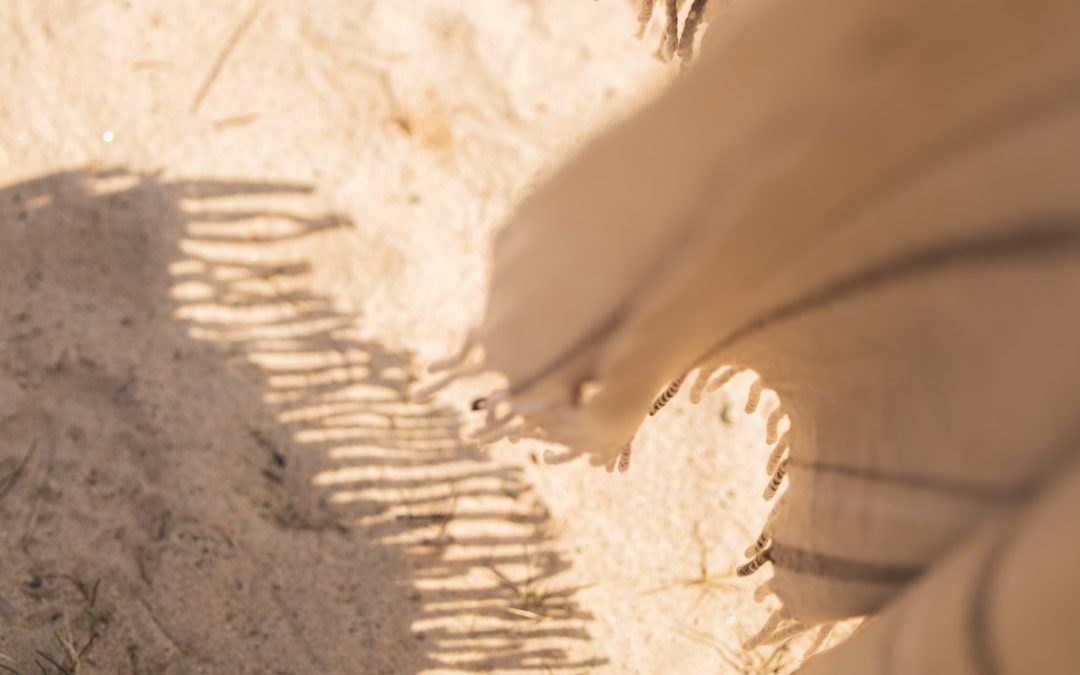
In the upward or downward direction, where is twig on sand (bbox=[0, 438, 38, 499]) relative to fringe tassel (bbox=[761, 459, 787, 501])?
upward

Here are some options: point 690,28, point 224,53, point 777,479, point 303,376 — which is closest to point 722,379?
point 777,479

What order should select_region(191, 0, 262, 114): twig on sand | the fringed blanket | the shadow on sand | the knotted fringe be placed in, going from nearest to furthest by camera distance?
the fringed blanket, the knotted fringe, the shadow on sand, select_region(191, 0, 262, 114): twig on sand

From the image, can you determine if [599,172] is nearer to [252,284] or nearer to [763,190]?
[763,190]

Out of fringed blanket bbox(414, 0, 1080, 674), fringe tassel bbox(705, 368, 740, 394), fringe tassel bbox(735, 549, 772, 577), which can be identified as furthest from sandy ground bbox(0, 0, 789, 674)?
fringed blanket bbox(414, 0, 1080, 674)

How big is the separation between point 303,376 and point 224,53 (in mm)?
694

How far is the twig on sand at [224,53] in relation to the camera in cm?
186

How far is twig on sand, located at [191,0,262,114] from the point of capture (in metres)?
1.86

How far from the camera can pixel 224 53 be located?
1.91m

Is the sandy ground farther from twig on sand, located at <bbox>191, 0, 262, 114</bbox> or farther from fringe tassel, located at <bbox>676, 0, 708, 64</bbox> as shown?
fringe tassel, located at <bbox>676, 0, 708, 64</bbox>

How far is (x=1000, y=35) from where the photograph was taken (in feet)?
1.41

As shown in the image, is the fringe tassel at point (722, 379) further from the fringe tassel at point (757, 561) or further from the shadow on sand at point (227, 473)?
the shadow on sand at point (227, 473)

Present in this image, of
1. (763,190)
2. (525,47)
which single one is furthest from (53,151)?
(763,190)

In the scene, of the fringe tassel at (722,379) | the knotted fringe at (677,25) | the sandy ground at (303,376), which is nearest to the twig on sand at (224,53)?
the sandy ground at (303,376)

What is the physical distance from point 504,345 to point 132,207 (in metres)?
1.36
